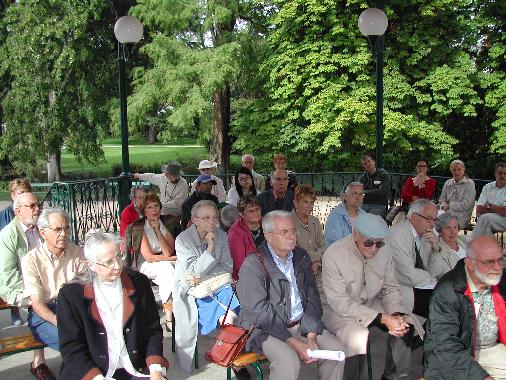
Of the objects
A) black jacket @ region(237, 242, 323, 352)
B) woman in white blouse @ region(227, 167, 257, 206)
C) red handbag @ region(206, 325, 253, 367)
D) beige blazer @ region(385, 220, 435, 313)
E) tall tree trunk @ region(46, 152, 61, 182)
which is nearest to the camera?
red handbag @ region(206, 325, 253, 367)

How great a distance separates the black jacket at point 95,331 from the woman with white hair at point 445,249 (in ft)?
7.91

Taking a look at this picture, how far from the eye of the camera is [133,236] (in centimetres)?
541

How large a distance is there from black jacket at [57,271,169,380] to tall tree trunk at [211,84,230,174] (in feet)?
56.8

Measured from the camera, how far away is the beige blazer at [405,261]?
430 centimetres

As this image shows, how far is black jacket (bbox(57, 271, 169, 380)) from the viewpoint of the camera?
2.95 metres

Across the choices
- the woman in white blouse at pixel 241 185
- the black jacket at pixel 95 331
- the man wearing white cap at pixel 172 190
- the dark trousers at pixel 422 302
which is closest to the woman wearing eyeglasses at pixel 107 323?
the black jacket at pixel 95 331

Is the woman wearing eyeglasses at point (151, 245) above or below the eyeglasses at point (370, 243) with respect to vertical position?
below

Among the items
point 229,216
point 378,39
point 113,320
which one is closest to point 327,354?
point 113,320

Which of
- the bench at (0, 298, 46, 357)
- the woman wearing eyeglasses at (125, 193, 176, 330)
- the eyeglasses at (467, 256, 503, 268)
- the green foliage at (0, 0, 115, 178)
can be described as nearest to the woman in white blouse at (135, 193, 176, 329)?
the woman wearing eyeglasses at (125, 193, 176, 330)

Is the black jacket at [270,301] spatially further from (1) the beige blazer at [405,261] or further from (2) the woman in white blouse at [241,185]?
(2) the woman in white blouse at [241,185]

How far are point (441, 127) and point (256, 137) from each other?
644 cm

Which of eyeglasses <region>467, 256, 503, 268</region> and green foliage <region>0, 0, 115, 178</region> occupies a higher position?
green foliage <region>0, 0, 115, 178</region>

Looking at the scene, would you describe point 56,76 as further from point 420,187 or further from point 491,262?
point 491,262

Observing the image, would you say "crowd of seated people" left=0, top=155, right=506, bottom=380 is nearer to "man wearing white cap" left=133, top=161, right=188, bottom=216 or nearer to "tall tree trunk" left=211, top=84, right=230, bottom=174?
"man wearing white cap" left=133, top=161, right=188, bottom=216
